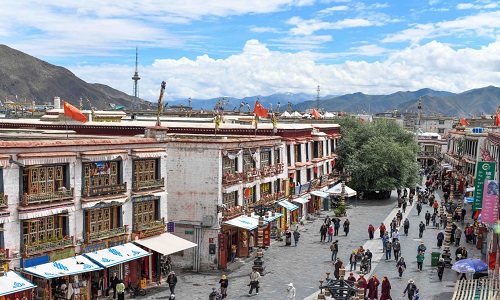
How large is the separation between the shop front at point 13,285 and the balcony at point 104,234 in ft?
14.5

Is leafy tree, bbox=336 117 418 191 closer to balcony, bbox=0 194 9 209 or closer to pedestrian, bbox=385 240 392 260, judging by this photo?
pedestrian, bbox=385 240 392 260

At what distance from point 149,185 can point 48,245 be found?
26.9 feet

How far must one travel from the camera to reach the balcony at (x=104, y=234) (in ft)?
102

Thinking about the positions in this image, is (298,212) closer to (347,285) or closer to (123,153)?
(123,153)

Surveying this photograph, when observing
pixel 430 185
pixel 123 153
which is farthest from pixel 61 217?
pixel 430 185

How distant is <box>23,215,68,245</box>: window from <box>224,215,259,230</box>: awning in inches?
489

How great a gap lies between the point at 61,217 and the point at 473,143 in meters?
54.7

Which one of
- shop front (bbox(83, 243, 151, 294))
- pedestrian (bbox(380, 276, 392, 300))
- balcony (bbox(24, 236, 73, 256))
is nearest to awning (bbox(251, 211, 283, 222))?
shop front (bbox(83, 243, 151, 294))

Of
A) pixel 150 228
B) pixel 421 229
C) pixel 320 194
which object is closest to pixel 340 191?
pixel 320 194

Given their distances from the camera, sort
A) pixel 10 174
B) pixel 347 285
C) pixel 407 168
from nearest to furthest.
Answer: pixel 347 285 < pixel 10 174 < pixel 407 168

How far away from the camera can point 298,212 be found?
57.0 meters

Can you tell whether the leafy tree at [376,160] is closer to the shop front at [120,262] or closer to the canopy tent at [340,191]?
the canopy tent at [340,191]

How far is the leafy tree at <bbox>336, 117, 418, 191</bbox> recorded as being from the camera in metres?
67.8

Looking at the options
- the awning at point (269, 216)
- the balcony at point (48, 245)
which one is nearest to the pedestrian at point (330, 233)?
the awning at point (269, 216)
